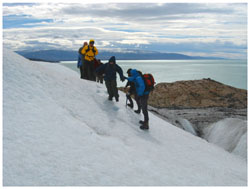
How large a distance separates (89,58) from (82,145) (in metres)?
9.88

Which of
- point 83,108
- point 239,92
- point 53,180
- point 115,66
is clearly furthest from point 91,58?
point 239,92

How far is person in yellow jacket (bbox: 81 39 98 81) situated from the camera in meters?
15.9

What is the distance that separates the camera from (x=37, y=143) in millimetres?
6637

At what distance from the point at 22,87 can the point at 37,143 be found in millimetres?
3489

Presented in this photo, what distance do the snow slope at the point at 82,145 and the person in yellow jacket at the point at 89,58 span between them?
13.7 ft

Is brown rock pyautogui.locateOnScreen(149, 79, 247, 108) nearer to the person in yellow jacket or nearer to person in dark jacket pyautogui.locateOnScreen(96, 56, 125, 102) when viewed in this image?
the person in yellow jacket

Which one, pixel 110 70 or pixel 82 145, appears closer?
pixel 82 145

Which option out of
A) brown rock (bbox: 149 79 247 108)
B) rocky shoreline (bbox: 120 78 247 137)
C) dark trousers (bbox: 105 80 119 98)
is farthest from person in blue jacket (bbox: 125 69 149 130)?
brown rock (bbox: 149 79 247 108)

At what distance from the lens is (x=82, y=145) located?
718 centimetres

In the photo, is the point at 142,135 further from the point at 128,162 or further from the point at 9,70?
the point at 9,70

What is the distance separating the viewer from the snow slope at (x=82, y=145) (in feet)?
19.3

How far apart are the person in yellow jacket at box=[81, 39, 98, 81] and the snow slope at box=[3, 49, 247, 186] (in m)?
4.18

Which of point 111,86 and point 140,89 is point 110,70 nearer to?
point 111,86

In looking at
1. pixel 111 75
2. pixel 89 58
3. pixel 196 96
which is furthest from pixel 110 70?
pixel 196 96
